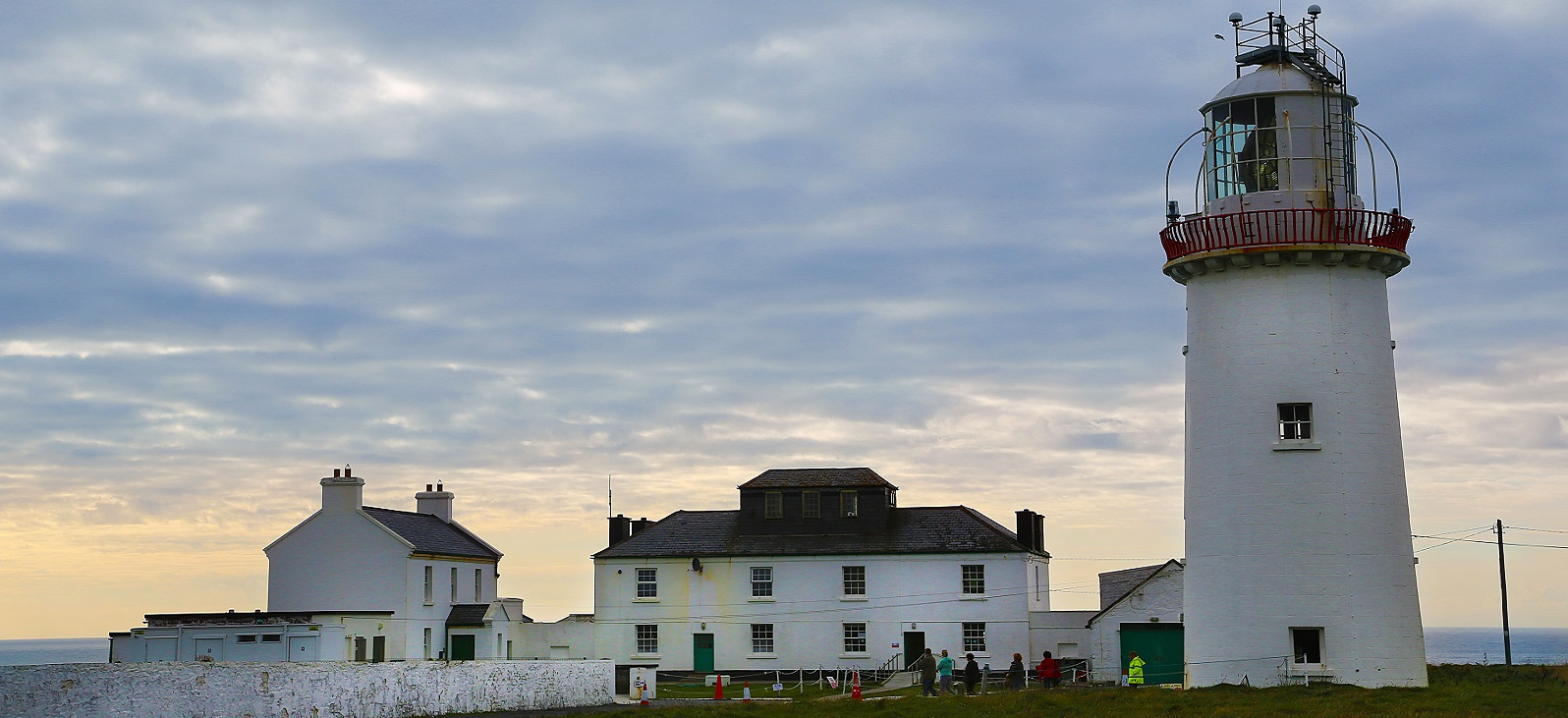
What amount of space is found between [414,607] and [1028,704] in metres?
28.4

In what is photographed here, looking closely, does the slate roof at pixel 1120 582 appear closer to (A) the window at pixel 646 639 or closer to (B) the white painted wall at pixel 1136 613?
(B) the white painted wall at pixel 1136 613

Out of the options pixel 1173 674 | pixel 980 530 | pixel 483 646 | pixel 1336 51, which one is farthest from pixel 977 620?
pixel 1336 51

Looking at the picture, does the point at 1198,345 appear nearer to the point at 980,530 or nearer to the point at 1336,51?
the point at 1336,51

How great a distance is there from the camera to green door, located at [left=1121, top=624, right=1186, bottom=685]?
43.9 metres

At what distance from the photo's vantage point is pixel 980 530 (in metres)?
51.7

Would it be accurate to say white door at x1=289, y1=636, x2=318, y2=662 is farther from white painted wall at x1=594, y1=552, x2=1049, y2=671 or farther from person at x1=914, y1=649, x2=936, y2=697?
white painted wall at x1=594, y1=552, x2=1049, y2=671

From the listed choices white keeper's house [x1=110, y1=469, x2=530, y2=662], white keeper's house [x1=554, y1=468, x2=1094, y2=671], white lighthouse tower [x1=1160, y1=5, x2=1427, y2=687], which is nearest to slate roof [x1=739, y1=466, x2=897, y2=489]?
white keeper's house [x1=554, y1=468, x2=1094, y2=671]

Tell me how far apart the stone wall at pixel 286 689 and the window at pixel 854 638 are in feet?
68.2

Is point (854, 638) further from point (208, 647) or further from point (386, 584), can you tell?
point (208, 647)

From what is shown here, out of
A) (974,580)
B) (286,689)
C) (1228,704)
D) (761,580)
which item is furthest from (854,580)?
(286,689)

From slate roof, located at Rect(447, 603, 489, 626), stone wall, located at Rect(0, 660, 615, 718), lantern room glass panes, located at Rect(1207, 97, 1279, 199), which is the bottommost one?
stone wall, located at Rect(0, 660, 615, 718)

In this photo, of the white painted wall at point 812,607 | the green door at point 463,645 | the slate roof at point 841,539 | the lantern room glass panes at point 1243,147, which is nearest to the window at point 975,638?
the white painted wall at point 812,607

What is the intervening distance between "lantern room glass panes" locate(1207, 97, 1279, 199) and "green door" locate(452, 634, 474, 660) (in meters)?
33.4

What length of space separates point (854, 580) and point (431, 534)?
15318 mm
